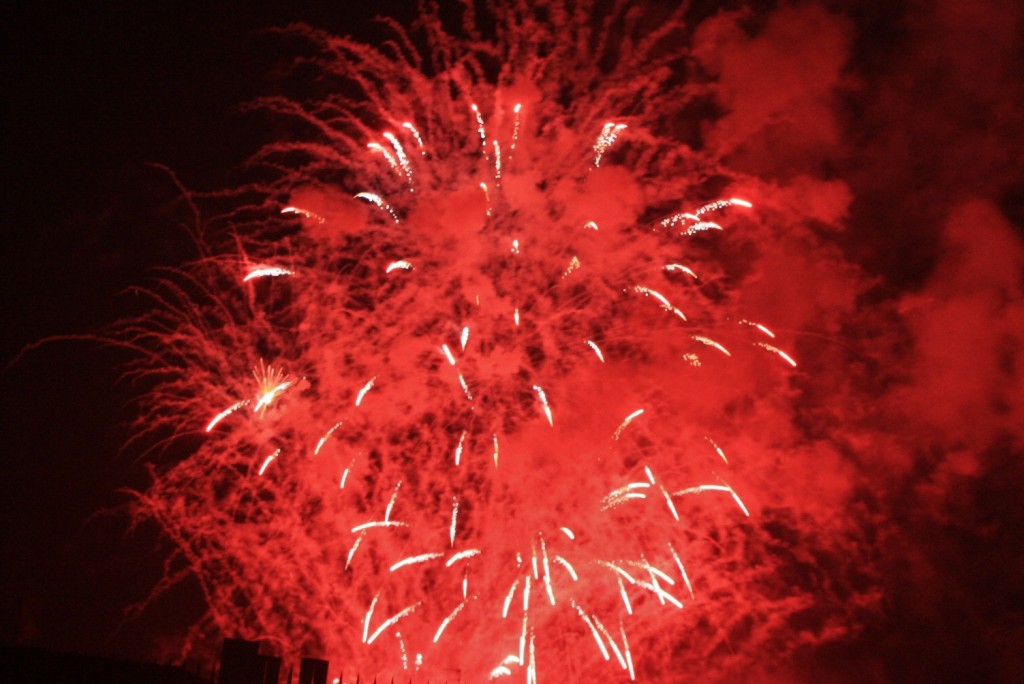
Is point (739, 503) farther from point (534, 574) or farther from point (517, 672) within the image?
point (517, 672)

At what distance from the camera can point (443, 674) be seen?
18891 mm

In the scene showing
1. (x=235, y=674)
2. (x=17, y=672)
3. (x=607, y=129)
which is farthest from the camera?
(x=607, y=129)

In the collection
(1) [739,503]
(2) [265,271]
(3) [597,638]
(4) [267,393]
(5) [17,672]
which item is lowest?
(5) [17,672]

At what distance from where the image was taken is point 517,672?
743 inches

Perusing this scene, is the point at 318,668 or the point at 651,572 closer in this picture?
the point at 318,668

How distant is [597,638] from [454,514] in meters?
3.56

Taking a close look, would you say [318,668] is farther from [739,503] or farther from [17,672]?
[739,503]

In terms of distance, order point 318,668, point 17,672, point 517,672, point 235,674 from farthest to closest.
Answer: point 517,672 < point 318,668 < point 235,674 < point 17,672

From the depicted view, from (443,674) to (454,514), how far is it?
5.05 metres

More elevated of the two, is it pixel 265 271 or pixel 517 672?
pixel 265 271

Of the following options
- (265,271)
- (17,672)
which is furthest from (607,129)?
(17,672)

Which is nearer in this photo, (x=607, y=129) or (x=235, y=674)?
(x=235, y=674)

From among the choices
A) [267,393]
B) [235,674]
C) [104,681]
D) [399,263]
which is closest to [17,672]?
[104,681]

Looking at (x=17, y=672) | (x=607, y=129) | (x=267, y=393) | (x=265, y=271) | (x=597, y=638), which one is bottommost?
(x=17, y=672)
